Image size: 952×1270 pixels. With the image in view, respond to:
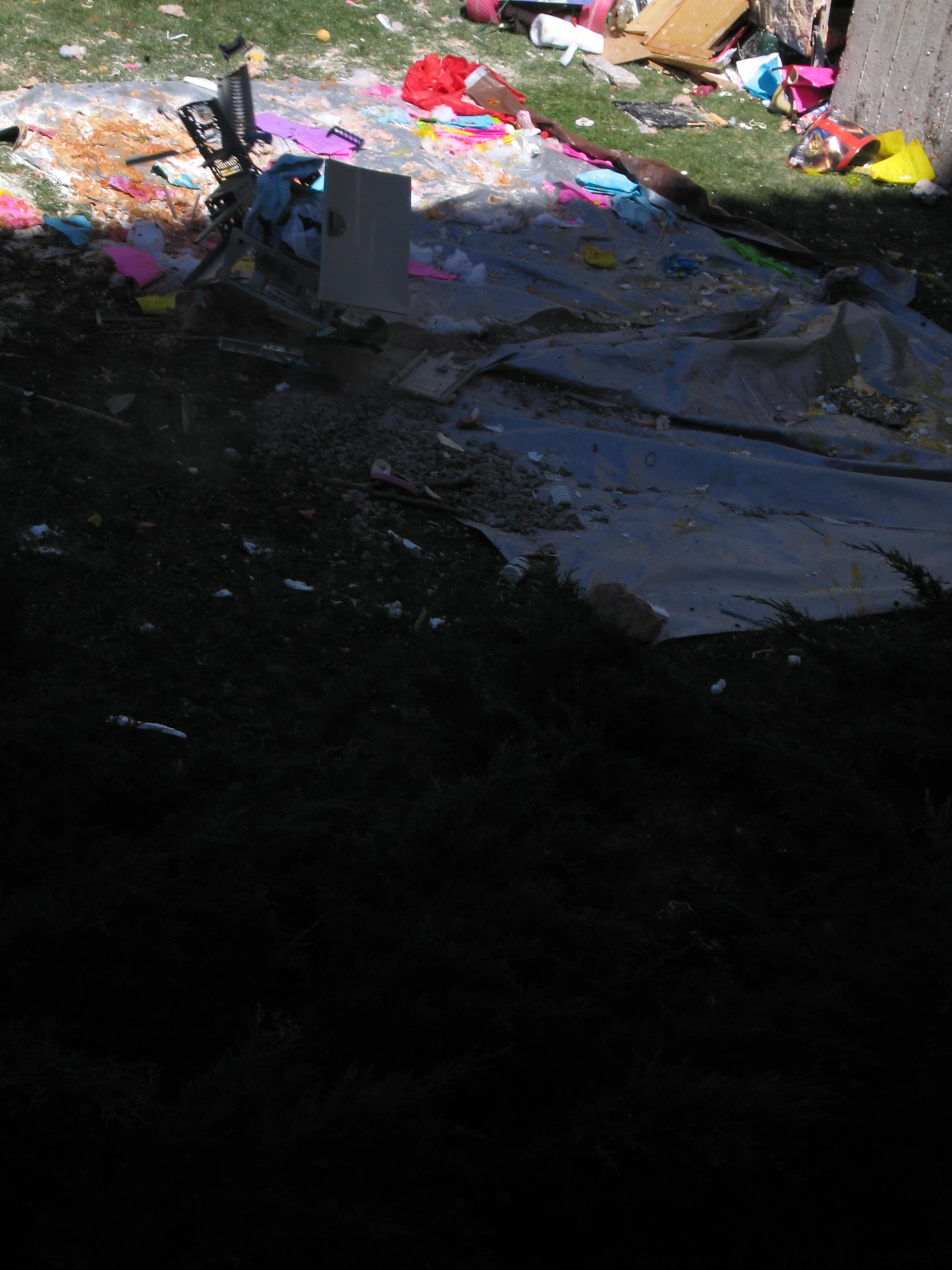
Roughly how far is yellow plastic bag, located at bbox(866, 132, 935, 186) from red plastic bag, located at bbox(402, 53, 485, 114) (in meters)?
3.36

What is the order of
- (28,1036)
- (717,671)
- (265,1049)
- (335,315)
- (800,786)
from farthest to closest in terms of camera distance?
(335,315)
(717,671)
(800,786)
(265,1049)
(28,1036)

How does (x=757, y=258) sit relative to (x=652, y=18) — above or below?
below

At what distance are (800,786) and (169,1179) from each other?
5.94ft

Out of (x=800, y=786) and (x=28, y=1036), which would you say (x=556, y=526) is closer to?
(x=800, y=786)

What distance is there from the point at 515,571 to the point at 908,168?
6.54 metres

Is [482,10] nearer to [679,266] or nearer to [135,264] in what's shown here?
[679,266]

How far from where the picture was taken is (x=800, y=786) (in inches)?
102

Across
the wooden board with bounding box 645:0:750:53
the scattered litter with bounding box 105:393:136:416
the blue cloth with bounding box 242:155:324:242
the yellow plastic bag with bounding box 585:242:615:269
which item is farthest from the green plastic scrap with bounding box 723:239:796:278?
the wooden board with bounding box 645:0:750:53

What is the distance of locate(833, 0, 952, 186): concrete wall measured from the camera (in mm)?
7945

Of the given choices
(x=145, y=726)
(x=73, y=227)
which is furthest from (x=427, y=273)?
(x=145, y=726)

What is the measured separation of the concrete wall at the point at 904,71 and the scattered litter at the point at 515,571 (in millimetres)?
6635

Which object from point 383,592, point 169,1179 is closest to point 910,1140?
point 169,1179

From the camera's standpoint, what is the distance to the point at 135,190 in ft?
18.6

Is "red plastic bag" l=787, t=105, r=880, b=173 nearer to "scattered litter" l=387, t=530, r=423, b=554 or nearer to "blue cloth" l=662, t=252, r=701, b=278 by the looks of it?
"blue cloth" l=662, t=252, r=701, b=278
